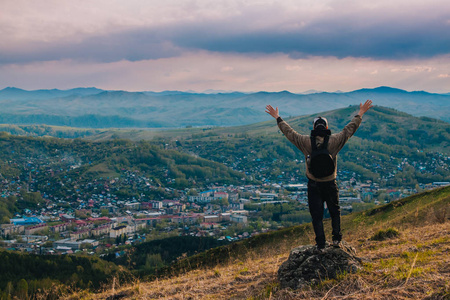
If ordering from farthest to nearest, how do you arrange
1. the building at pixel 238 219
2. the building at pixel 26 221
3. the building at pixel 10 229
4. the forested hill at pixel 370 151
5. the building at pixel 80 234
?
the forested hill at pixel 370 151 → the building at pixel 26 221 → the building at pixel 238 219 → the building at pixel 10 229 → the building at pixel 80 234

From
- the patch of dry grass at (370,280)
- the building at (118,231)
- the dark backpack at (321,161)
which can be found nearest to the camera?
the patch of dry grass at (370,280)

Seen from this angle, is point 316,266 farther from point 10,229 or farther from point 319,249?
point 10,229

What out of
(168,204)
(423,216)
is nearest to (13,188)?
(168,204)

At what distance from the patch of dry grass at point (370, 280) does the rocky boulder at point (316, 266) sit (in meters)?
0.16

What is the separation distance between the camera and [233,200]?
77.4 meters

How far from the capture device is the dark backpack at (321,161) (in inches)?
240

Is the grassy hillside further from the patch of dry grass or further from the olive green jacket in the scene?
the olive green jacket

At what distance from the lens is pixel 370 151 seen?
12381cm

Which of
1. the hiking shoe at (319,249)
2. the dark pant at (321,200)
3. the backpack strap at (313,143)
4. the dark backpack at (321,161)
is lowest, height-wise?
the hiking shoe at (319,249)

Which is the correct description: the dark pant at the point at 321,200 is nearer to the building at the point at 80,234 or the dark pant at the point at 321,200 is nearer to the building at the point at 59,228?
the building at the point at 80,234

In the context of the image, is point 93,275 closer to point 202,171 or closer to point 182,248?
point 182,248

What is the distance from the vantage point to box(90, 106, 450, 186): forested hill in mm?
103062

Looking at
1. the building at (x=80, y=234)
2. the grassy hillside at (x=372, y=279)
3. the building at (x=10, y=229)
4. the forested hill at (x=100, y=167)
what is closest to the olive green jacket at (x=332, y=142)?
the grassy hillside at (x=372, y=279)

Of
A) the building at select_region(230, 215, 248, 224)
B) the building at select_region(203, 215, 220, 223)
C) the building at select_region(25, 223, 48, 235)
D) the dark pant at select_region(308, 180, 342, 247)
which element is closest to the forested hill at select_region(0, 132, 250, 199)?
the building at select_region(25, 223, 48, 235)
